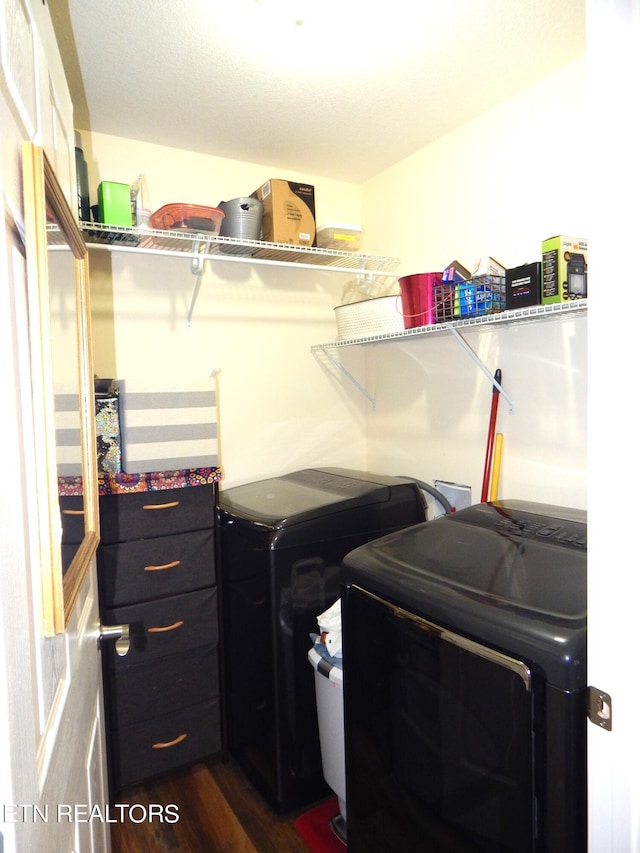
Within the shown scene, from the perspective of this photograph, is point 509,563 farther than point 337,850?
No

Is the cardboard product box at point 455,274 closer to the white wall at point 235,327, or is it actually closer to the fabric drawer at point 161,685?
the white wall at point 235,327

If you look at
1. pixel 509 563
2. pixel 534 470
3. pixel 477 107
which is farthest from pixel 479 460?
pixel 477 107

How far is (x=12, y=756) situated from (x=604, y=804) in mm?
816

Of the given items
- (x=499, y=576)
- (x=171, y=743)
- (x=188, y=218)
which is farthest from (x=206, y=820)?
(x=188, y=218)

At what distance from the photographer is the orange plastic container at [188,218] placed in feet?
6.20

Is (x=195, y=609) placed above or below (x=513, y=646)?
below

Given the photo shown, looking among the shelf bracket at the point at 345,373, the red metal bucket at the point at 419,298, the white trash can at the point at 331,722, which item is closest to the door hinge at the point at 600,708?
the white trash can at the point at 331,722

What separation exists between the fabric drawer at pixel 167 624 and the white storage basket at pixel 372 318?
1.16 metres

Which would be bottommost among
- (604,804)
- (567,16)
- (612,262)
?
(604,804)

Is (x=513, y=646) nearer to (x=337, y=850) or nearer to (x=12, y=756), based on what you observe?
(x=12, y=756)

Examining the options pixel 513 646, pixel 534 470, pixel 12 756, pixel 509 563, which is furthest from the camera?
pixel 534 470

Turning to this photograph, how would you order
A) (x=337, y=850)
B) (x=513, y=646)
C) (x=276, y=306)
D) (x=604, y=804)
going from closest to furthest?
(x=604, y=804)
(x=513, y=646)
(x=337, y=850)
(x=276, y=306)

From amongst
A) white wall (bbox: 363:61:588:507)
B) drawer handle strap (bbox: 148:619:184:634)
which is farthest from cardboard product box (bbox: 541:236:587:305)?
drawer handle strap (bbox: 148:619:184:634)

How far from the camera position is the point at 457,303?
174cm
